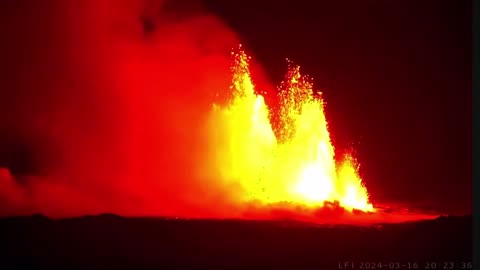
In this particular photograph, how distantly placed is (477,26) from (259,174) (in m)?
11.6

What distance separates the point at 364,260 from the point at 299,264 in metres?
1.31

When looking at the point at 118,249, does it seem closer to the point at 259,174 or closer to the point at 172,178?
the point at 172,178

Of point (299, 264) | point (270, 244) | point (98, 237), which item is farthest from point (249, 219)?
point (98, 237)

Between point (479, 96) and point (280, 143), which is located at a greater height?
point (280, 143)

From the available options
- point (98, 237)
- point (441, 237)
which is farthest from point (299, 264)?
point (98, 237)

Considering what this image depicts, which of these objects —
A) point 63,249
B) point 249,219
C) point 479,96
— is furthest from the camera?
point 249,219

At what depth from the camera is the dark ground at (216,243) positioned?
12.4 metres

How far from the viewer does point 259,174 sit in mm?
17250

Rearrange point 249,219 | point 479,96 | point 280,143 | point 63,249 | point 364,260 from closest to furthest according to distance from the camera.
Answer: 1. point 479,96
2. point 364,260
3. point 63,249
4. point 249,219
5. point 280,143

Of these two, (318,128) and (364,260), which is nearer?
(364,260)

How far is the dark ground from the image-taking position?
12430 millimetres

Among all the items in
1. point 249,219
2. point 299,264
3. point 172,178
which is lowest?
point 299,264

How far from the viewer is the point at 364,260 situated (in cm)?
1241

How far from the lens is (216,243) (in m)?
13.6
